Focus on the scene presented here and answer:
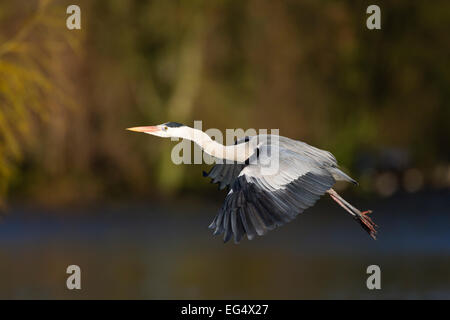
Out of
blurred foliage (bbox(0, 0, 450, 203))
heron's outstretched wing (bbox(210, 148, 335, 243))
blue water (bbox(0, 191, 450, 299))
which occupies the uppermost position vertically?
blurred foliage (bbox(0, 0, 450, 203))

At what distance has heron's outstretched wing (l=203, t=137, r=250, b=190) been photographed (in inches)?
285

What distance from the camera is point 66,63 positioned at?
51.8ft

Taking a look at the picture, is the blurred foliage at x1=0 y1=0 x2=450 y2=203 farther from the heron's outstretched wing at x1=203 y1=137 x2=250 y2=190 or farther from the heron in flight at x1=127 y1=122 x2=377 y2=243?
the heron in flight at x1=127 y1=122 x2=377 y2=243

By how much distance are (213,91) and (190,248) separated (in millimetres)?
5180

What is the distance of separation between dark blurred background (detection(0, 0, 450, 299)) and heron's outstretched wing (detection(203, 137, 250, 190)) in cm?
727

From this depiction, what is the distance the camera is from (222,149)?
707cm

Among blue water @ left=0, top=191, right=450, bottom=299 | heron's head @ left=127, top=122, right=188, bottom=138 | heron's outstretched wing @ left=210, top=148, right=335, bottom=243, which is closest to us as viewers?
heron's outstretched wing @ left=210, top=148, right=335, bottom=243

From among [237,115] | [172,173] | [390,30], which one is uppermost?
[390,30]

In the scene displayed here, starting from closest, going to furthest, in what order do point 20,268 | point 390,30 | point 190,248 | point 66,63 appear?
point 20,268, point 190,248, point 66,63, point 390,30

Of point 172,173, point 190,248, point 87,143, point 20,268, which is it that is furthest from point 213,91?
point 20,268

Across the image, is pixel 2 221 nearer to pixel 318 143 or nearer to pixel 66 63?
pixel 66 63

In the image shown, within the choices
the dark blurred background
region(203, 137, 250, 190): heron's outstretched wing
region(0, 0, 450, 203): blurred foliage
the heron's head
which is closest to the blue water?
the dark blurred background

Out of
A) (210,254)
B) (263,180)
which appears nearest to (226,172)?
(263,180)

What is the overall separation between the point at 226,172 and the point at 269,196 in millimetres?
1358
